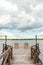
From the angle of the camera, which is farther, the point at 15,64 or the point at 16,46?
the point at 16,46

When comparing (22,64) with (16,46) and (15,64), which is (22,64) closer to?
(15,64)

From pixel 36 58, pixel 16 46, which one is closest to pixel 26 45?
pixel 16 46

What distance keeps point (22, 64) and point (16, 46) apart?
35.6 ft

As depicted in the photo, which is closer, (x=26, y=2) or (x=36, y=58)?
(x=36, y=58)

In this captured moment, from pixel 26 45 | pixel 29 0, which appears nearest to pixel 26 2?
pixel 29 0

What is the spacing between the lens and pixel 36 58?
30.1 ft

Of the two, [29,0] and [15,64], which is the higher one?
[29,0]

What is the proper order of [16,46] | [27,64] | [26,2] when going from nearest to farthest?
[27,64] → [26,2] → [16,46]

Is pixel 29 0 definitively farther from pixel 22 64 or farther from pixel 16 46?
pixel 22 64

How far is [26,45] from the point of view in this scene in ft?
64.5

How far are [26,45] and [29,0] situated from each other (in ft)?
21.5

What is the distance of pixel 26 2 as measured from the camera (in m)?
15.0

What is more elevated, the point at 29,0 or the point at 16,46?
the point at 29,0

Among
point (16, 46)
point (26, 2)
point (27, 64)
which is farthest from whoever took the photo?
point (16, 46)
